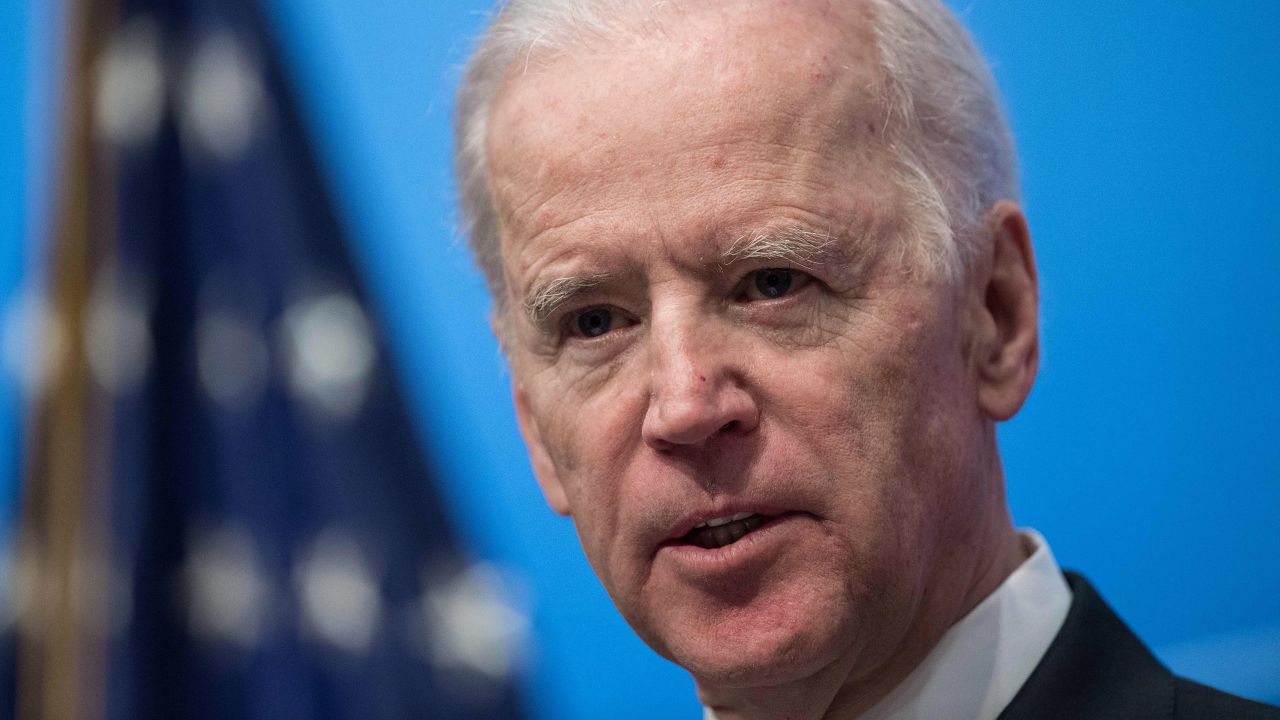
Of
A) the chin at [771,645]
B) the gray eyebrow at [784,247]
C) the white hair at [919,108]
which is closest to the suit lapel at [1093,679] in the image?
the chin at [771,645]

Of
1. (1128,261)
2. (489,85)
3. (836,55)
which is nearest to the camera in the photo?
(836,55)

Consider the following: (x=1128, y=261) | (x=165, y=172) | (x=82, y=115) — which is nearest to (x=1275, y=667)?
(x=1128, y=261)

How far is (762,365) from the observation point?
145 cm

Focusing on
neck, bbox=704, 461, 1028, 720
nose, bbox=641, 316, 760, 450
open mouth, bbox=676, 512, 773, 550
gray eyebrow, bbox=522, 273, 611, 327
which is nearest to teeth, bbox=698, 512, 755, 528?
open mouth, bbox=676, 512, 773, 550

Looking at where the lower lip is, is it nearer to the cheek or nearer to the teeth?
the teeth

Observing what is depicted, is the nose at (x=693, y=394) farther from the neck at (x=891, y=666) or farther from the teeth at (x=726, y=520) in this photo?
the neck at (x=891, y=666)

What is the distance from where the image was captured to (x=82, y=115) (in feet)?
10.9

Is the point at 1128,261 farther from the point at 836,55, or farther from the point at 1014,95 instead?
the point at 836,55

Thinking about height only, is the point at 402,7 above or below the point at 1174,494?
above

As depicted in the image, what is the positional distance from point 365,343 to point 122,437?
69 centimetres

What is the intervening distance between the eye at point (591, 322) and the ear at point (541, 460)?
0.20m

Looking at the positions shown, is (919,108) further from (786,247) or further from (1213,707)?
(1213,707)

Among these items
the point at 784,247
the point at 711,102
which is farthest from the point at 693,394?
the point at 711,102

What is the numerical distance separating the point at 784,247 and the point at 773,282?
0.06 meters
